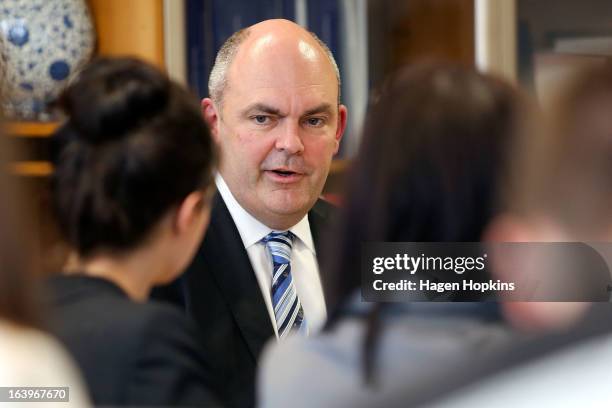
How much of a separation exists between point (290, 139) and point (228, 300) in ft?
0.63

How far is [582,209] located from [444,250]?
0.16 m

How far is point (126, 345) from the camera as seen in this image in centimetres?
93

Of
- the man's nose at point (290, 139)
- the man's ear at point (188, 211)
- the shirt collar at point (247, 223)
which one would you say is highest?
the man's nose at point (290, 139)

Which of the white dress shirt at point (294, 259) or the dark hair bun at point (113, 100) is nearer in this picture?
the dark hair bun at point (113, 100)

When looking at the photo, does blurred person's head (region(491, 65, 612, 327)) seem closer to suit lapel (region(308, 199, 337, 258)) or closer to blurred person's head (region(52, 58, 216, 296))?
suit lapel (region(308, 199, 337, 258))

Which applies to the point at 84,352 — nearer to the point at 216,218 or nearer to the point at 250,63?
the point at 216,218

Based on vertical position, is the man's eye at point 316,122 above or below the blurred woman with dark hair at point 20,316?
above

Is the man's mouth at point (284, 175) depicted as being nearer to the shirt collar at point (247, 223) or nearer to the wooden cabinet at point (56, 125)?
the shirt collar at point (247, 223)

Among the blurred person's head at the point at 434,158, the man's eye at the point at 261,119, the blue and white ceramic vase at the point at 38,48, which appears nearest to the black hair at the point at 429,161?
the blurred person's head at the point at 434,158

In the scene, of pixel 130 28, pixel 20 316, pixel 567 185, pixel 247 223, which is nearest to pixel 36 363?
pixel 20 316

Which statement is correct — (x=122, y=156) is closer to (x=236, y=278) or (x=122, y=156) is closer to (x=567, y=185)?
(x=236, y=278)

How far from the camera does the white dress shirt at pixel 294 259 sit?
109 cm

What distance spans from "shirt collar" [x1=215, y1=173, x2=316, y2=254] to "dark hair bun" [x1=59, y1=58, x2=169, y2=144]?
0.19 m

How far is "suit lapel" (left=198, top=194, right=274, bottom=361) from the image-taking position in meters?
1.09
